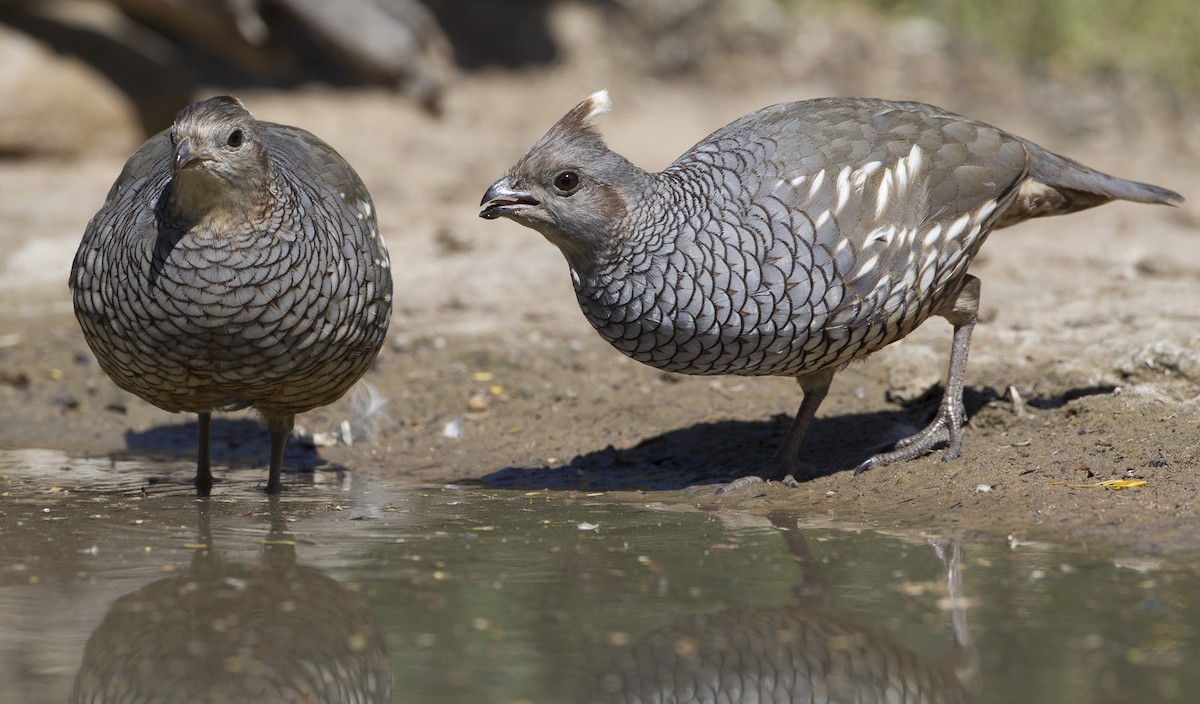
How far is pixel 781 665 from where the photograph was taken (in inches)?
158

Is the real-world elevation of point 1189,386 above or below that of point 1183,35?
below

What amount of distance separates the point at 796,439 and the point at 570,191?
1.73 metres

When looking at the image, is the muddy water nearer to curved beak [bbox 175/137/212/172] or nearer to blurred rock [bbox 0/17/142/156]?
curved beak [bbox 175/137/212/172]

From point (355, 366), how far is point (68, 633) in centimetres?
232

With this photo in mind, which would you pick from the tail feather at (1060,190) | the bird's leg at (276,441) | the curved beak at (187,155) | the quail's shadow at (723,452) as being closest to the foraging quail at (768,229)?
the tail feather at (1060,190)

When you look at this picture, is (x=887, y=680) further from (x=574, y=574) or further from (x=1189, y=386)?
(x=1189, y=386)

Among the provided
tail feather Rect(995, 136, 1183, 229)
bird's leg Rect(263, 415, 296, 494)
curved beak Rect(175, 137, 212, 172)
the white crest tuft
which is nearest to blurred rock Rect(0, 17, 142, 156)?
bird's leg Rect(263, 415, 296, 494)

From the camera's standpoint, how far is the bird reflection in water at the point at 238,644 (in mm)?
3877

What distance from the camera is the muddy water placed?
3.86 metres

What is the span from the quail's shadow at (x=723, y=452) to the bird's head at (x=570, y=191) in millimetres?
1413

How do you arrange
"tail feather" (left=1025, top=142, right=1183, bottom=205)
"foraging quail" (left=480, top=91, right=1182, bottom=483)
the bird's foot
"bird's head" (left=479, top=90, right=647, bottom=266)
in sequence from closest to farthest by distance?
1. "foraging quail" (left=480, top=91, right=1182, bottom=483)
2. "bird's head" (left=479, top=90, right=647, bottom=266)
3. the bird's foot
4. "tail feather" (left=1025, top=142, right=1183, bottom=205)

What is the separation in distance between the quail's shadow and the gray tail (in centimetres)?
118

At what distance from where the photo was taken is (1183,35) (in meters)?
14.8

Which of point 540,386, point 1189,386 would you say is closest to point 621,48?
point 540,386
